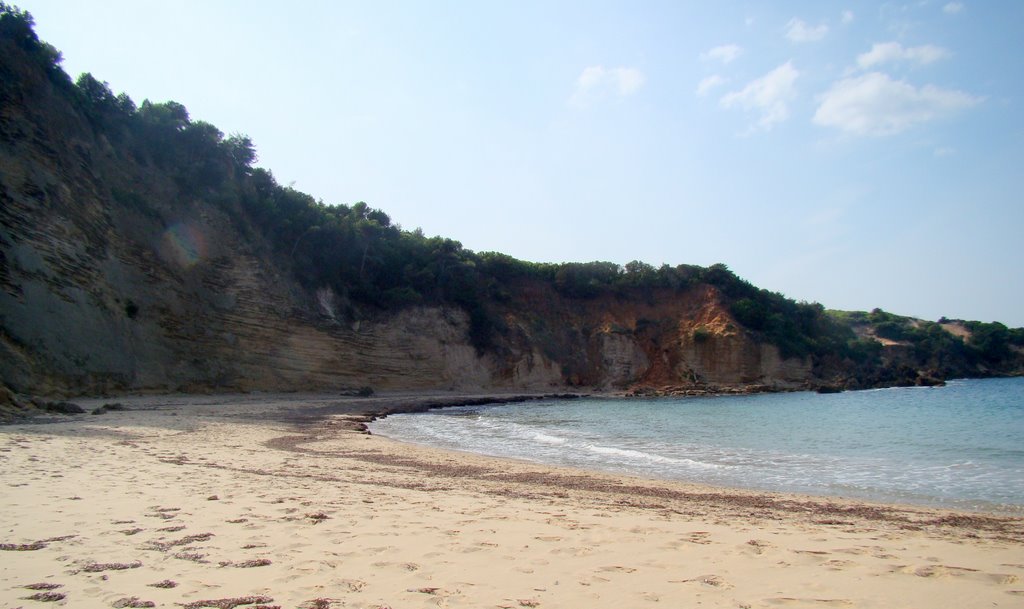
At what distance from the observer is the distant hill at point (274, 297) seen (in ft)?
74.2

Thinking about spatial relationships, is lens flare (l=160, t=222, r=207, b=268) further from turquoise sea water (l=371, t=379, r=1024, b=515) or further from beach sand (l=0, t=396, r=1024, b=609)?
beach sand (l=0, t=396, r=1024, b=609)

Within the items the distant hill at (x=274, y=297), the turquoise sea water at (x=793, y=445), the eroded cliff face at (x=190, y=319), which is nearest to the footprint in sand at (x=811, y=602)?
the turquoise sea water at (x=793, y=445)

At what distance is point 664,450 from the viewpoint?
15531 mm

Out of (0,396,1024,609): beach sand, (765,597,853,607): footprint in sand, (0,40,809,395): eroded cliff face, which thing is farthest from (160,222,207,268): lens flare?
(765,597,853,607): footprint in sand

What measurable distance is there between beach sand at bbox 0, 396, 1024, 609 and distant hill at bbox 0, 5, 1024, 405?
12.1m

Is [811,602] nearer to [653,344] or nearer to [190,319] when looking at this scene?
[190,319]

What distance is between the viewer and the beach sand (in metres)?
4.14

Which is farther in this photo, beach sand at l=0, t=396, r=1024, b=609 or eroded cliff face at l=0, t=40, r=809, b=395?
eroded cliff face at l=0, t=40, r=809, b=395

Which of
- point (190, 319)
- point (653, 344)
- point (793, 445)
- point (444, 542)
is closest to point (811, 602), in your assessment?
point (444, 542)

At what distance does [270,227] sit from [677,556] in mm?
37466

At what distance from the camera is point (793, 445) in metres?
16.1

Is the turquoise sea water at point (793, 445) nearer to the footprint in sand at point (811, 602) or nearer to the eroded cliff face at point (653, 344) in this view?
the footprint in sand at point (811, 602)

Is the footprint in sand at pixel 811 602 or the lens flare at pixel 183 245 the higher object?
the lens flare at pixel 183 245

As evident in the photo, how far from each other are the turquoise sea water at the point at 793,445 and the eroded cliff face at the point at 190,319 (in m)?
10.2
